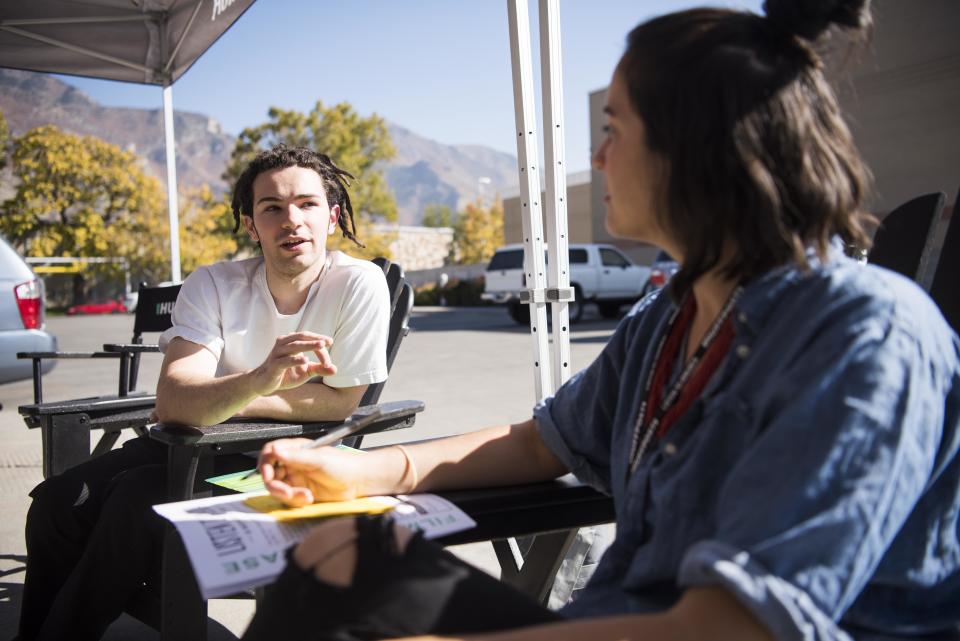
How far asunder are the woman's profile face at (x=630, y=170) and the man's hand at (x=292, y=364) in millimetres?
908

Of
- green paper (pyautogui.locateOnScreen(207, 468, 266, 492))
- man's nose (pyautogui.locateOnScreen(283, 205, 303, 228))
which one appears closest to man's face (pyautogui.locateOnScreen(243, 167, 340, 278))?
man's nose (pyautogui.locateOnScreen(283, 205, 303, 228))

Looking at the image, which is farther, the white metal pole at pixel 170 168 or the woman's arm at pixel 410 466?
the white metal pole at pixel 170 168

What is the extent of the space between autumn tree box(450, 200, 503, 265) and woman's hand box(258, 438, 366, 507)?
46.6 metres

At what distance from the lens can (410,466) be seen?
154 centimetres

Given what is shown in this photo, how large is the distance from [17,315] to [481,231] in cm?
4244

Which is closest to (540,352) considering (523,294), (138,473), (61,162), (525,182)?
(523,294)

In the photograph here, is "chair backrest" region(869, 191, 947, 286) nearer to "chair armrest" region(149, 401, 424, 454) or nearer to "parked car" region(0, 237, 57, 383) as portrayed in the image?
"chair armrest" region(149, 401, 424, 454)

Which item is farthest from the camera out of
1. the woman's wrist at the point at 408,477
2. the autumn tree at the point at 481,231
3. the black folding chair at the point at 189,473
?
the autumn tree at the point at 481,231

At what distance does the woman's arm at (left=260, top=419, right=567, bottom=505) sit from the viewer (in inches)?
55.9

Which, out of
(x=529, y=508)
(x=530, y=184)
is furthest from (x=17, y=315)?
(x=529, y=508)

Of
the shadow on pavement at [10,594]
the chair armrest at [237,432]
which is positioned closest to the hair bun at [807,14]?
the chair armrest at [237,432]

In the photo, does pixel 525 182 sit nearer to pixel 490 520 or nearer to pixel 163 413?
pixel 163 413

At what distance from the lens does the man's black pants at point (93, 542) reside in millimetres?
1958

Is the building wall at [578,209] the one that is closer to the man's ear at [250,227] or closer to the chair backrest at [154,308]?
the chair backrest at [154,308]
